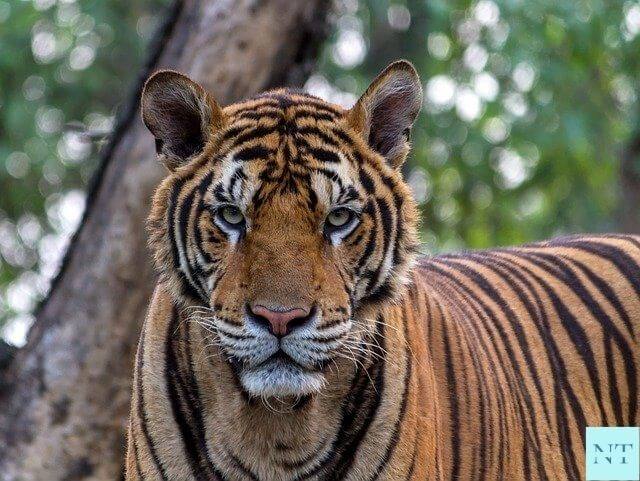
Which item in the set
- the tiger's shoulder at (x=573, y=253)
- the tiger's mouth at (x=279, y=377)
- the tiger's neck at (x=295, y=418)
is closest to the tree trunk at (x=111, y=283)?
the tiger's shoulder at (x=573, y=253)

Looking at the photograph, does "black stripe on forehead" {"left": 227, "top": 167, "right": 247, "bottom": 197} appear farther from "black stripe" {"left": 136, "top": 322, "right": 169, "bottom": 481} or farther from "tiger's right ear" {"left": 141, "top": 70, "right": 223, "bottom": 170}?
"black stripe" {"left": 136, "top": 322, "right": 169, "bottom": 481}

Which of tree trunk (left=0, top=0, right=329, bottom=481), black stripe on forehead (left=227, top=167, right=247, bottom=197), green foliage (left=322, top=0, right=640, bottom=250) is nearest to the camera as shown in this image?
black stripe on forehead (left=227, top=167, right=247, bottom=197)

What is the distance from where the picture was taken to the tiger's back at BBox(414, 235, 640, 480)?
13.6ft

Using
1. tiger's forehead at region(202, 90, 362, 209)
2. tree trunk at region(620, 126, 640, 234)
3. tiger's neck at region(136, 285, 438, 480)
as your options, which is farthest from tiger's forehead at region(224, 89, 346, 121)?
tree trunk at region(620, 126, 640, 234)

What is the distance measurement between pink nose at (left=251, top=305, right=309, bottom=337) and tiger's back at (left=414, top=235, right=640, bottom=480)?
2.89ft

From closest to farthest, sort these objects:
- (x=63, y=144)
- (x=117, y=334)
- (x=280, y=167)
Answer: (x=280, y=167) < (x=117, y=334) < (x=63, y=144)

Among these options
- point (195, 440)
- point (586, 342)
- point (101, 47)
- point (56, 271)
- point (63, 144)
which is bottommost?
point (195, 440)

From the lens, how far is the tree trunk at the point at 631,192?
41.1 ft

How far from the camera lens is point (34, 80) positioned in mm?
14367

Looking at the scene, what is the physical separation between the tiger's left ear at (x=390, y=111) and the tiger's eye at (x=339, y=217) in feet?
1.18

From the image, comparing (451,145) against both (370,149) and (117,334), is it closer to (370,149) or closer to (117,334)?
(117,334)

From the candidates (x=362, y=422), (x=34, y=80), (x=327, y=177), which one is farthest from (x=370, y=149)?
(x=34, y=80)

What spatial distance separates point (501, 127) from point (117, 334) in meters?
8.50

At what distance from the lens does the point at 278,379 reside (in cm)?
339
